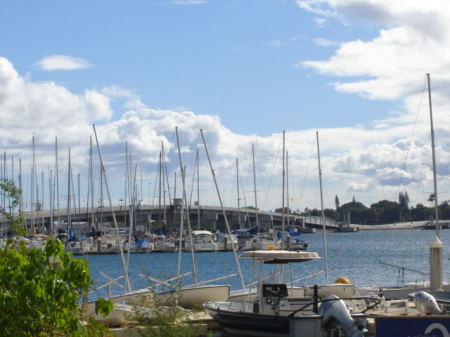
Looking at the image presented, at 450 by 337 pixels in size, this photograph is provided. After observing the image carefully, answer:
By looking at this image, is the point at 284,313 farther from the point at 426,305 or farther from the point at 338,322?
the point at 426,305

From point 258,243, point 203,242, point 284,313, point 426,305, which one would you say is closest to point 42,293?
point 284,313

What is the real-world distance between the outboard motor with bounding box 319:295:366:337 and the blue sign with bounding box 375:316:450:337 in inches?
81.3

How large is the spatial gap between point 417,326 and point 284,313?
18.6 ft

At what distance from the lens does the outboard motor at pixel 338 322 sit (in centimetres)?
2161

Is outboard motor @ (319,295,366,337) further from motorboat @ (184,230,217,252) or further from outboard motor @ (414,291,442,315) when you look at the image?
motorboat @ (184,230,217,252)

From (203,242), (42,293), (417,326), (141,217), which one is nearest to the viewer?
(42,293)

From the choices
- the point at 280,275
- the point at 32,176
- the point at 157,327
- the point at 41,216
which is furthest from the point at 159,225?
the point at 157,327

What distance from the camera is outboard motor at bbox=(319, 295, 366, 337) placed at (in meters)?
21.6

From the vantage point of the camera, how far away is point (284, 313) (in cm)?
2395

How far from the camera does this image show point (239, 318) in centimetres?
2480

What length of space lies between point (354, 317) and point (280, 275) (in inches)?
143

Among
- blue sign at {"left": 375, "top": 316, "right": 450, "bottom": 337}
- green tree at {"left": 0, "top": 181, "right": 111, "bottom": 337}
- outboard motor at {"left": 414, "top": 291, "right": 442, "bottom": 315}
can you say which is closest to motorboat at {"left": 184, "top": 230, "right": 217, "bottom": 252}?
outboard motor at {"left": 414, "top": 291, "right": 442, "bottom": 315}

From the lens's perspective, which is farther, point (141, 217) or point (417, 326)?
point (141, 217)

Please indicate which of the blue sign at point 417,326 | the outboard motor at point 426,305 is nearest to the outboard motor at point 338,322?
the blue sign at point 417,326
